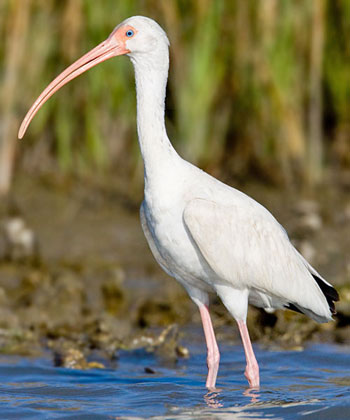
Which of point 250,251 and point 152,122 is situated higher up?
point 152,122

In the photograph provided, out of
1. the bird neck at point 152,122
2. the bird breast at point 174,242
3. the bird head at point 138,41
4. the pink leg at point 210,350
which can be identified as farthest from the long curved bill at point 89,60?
the pink leg at point 210,350

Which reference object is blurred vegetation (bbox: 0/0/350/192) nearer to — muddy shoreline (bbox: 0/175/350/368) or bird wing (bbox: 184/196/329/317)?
muddy shoreline (bbox: 0/175/350/368)

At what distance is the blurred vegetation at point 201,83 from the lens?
11.9m

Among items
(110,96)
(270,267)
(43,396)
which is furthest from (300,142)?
(43,396)

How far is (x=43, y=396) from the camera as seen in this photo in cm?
768

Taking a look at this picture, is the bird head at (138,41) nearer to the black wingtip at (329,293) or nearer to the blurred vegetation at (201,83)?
the black wingtip at (329,293)

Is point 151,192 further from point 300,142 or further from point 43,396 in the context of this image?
point 300,142

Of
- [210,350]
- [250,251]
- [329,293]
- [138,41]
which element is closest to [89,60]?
[138,41]

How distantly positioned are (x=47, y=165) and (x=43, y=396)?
597 cm

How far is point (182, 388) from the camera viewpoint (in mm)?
7852

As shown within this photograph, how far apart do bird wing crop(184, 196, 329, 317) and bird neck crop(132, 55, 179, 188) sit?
0.37 m

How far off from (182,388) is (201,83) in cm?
517

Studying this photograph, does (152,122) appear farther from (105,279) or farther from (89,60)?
(105,279)

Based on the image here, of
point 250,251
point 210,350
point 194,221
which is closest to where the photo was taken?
point 194,221
